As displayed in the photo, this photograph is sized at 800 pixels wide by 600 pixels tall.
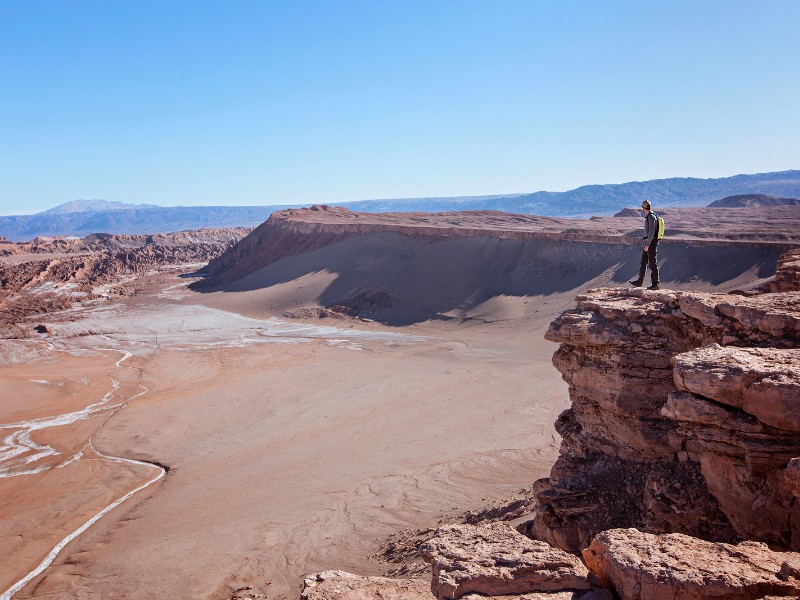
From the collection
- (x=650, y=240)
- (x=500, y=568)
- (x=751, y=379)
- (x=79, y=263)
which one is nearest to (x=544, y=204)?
(x=79, y=263)

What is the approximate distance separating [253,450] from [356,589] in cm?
843

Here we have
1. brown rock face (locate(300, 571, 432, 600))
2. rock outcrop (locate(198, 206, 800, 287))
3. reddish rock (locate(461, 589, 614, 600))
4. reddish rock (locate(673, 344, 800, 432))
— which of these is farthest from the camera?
rock outcrop (locate(198, 206, 800, 287))

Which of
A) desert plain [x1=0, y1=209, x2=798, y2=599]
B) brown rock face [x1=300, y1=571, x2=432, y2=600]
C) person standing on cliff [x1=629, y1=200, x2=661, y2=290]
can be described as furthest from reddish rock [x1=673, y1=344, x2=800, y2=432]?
desert plain [x1=0, y1=209, x2=798, y2=599]

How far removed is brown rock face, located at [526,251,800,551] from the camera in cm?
442

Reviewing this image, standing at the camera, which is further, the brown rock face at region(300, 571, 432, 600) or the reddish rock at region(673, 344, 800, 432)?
the reddish rock at region(673, 344, 800, 432)

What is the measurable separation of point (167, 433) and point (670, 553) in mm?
11785

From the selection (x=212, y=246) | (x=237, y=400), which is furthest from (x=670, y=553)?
(x=212, y=246)

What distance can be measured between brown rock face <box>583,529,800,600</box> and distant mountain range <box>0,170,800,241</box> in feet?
408

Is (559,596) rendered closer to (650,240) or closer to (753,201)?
(650,240)

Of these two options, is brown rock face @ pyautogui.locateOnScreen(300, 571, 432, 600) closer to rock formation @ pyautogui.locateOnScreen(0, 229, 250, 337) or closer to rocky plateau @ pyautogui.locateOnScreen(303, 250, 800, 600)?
rocky plateau @ pyautogui.locateOnScreen(303, 250, 800, 600)

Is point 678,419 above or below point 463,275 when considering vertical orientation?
above

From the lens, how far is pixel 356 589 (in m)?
4.10

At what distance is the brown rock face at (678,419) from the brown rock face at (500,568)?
1.51 metres

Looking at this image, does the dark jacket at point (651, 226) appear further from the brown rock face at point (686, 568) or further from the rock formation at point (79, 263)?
the rock formation at point (79, 263)
